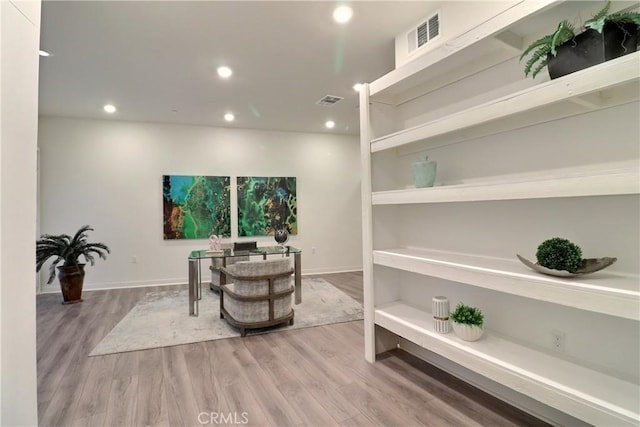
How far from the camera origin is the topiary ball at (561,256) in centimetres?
148

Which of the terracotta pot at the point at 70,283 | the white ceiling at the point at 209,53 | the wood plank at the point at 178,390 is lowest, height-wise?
the wood plank at the point at 178,390

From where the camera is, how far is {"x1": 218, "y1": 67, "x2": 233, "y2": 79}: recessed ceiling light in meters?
3.46

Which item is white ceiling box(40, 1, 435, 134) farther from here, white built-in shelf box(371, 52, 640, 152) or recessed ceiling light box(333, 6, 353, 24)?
white built-in shelf box(371, 52, 640, 152)

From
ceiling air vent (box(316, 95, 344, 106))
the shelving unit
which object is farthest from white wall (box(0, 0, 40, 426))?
ceiling air vent (box(316, 95, 344, 106))

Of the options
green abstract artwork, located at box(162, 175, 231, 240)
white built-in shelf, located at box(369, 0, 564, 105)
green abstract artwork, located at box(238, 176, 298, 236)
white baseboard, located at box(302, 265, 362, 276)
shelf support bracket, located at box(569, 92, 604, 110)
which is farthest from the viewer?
white baseboard, located at box(302, 265, 362, 276)

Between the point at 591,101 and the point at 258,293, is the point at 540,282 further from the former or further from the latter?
the point at 258,293

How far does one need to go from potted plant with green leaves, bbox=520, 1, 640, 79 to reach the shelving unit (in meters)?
0.11

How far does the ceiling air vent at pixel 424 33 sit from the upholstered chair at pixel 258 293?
245 centimetres

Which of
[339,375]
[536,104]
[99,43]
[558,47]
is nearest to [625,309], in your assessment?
[536,104]

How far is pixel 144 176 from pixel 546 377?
19.7ft

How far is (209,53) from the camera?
3109mm

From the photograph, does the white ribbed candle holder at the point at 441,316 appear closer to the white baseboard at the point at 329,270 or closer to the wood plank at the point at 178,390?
the wood plank at the point at 178,390

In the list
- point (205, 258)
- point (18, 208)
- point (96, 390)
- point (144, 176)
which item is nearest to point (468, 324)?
point (18, 208)

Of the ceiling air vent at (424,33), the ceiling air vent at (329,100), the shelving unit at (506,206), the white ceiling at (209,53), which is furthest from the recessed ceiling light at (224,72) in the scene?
the ceiling air vent at (424,33)
